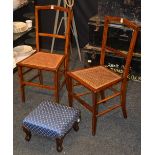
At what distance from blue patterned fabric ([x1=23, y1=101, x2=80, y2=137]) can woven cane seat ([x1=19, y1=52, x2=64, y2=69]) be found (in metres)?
0.40

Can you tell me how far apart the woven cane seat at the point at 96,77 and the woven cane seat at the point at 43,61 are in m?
0.27

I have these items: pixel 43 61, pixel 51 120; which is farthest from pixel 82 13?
pixel 51 120

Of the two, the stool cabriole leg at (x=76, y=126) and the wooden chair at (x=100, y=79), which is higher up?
the wooden chair at (x=100, y=79)

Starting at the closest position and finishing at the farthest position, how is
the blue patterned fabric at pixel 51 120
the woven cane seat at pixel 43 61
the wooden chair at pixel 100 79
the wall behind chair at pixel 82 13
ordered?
the blue patterned fabric at pixel 51 120 < the wooden chair at pixel 100 79 < the woven cane seat at pixel 43 61 < the wall behind chair at pixel 82 13

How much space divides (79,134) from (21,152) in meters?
0.48

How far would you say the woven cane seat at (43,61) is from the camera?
2.44m

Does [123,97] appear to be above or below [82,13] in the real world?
below

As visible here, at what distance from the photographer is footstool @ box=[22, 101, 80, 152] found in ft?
6.54

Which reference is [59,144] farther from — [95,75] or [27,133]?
[95,75]

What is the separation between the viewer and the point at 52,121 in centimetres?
204

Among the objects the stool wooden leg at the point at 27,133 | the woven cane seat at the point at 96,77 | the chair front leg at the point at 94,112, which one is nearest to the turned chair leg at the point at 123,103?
the woven cane seat at the point at 96,77

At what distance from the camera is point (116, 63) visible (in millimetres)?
3033

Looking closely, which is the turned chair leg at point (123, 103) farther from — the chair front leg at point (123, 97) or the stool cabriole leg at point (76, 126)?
the stool cabriole leg at point (76, 126)

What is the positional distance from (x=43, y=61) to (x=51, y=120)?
2.18 feet
